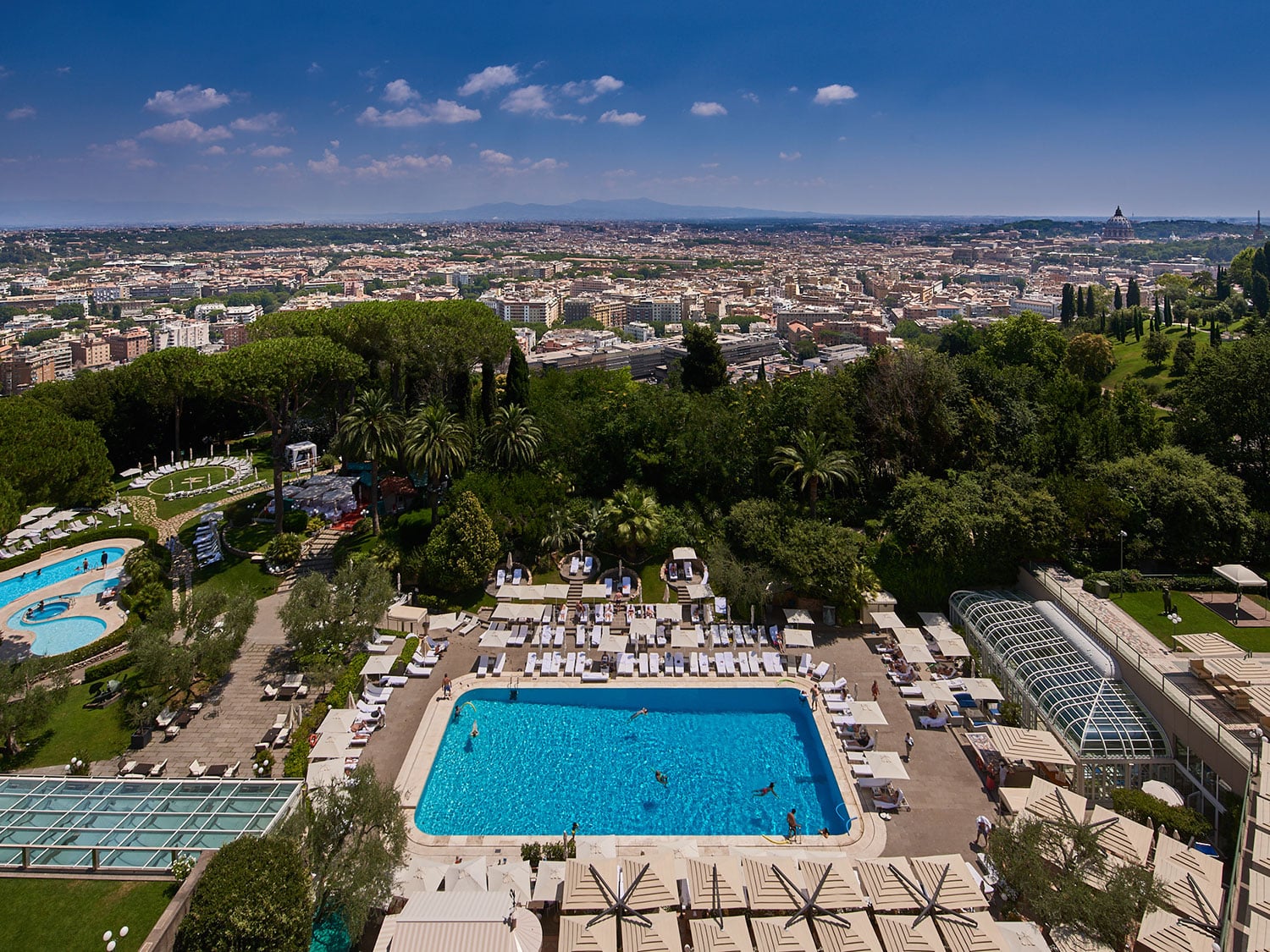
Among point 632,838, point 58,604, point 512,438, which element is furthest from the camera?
point 512,438

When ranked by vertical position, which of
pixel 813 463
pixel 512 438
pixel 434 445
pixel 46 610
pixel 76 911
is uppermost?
pixel 434 445

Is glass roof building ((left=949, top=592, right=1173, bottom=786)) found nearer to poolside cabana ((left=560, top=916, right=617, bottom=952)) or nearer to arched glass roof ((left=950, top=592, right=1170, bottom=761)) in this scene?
arched glass roof ((left=950, top=592, right=1170, bottom=761))

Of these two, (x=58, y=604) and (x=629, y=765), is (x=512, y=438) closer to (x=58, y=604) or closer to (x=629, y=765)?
(x=629, y=765)

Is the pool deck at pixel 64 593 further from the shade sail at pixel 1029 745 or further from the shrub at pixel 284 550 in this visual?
the shade sail at pixel 1029 745

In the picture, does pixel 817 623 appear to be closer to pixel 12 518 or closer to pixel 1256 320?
pixel 12 518

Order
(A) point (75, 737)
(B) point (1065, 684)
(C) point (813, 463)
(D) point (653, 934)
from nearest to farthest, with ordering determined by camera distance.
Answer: (D) point (653, 934) → (A) point (75, 737) → (B) point (1065, 684) → (C) point (813, 463)

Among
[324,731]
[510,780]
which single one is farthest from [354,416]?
[510,780]

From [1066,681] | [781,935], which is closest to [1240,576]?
[1066,681]
